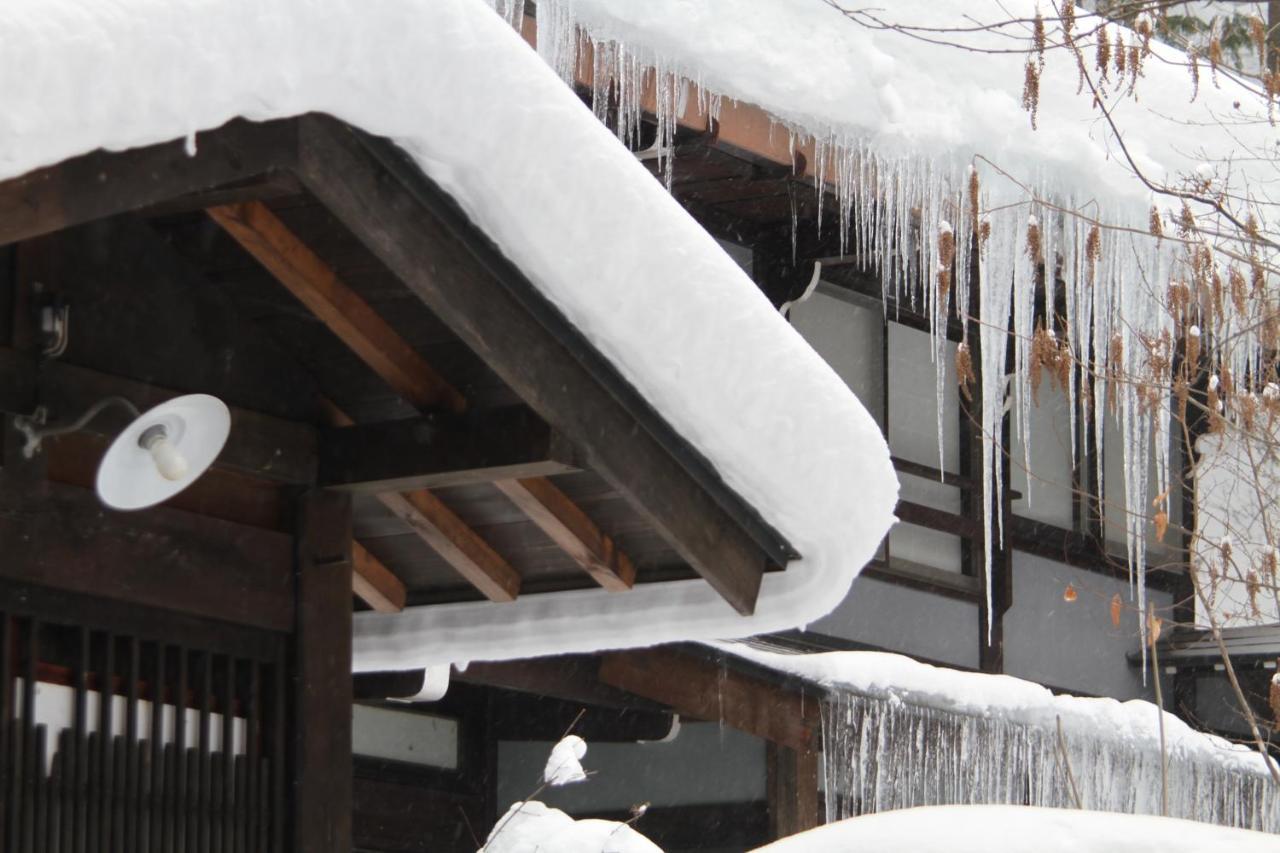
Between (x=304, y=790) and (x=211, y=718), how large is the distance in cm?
23

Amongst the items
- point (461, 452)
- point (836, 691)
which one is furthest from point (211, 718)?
point (836, 691)

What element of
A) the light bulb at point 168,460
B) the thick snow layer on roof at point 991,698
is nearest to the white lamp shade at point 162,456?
the light bulb at point 168,460

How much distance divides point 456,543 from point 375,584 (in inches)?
16.0

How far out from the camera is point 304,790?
3.36 metres

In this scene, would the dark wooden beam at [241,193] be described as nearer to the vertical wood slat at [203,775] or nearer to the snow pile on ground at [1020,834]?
the vertical wood slat at [203,775]

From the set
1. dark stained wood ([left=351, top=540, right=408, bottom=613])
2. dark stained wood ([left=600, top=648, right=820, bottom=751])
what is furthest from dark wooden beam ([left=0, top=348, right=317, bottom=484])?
dark stained wood ([left=600, top=648, right=820, bottom=751])

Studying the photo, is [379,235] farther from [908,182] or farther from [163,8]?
[908,182]

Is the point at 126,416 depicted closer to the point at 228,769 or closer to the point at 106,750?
the point at 106,750

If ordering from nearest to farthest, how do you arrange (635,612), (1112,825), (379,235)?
(1112,825) < (379,235) < (635,612)

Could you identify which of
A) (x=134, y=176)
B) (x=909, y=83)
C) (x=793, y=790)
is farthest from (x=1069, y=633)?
(x=134, y=176)

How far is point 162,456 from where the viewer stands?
282 centimetres

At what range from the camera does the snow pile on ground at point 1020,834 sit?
2424mm

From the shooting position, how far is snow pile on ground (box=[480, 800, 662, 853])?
6.03m

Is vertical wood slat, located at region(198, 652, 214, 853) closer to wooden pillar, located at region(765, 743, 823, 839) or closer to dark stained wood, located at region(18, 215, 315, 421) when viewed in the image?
dark stained wood, located at region(18, 215, 315, 421)
